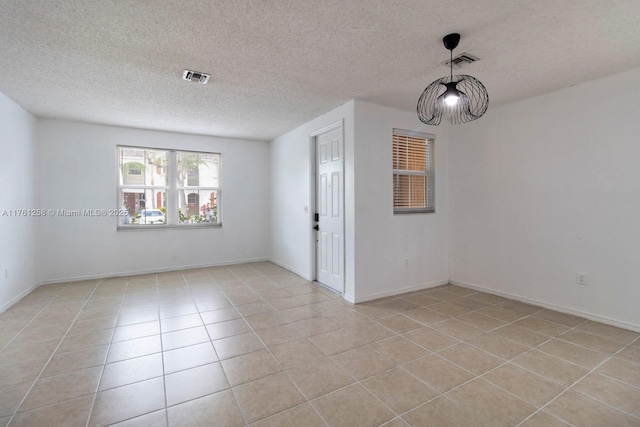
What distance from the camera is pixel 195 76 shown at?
3.01m

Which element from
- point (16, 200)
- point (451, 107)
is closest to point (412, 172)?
point (451, 107)

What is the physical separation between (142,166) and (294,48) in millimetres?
4200

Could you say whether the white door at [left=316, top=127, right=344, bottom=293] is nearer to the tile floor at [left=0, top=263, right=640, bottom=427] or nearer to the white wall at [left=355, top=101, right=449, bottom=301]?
the white wall at [left=355, top=101, right=449, bottom=301]

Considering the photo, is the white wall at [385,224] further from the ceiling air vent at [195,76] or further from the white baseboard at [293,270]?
the ceiling air vent at [195,76]

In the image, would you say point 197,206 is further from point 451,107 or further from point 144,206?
point 451,107

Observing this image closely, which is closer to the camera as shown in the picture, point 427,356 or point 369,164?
point 427,356

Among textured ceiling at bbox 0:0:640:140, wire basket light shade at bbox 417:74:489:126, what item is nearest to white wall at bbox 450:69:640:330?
textured ceiling at bbox 0:0:640:140

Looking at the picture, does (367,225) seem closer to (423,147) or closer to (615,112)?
(423,147)

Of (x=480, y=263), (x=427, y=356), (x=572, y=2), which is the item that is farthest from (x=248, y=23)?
(x=480, y=263)

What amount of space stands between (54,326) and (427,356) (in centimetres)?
370

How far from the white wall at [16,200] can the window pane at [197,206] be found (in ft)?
6.80

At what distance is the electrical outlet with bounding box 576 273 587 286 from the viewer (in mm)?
3285

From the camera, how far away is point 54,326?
3.10 metres

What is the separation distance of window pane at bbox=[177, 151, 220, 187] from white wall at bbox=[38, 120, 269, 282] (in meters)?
0.17
